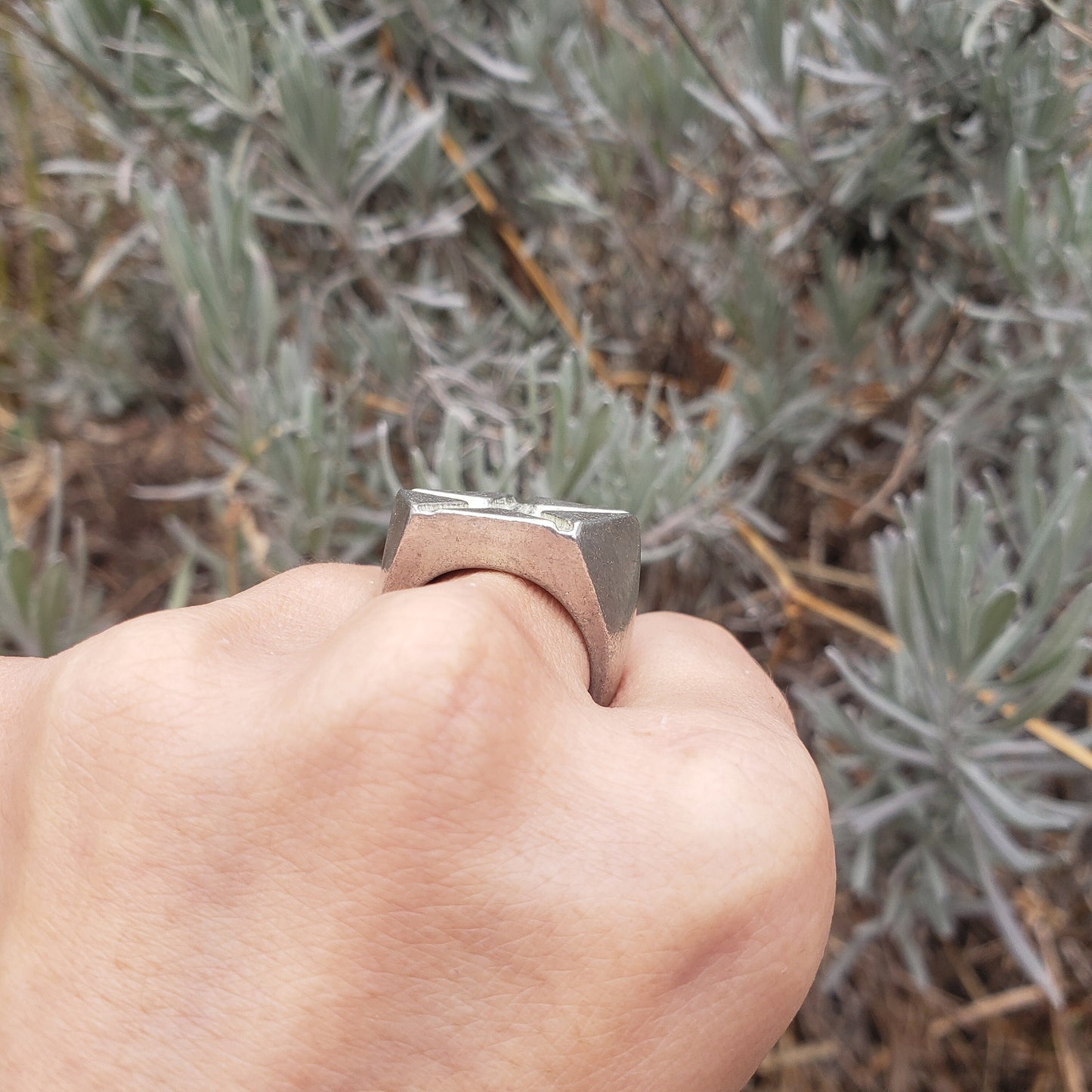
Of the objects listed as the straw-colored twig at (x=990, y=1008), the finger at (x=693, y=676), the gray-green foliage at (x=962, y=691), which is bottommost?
the straw-colored twig at (x=990, y=1008)

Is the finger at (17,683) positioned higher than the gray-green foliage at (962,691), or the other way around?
the finger at (17,683)

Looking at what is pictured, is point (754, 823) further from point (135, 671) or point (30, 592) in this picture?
point (30, 592)

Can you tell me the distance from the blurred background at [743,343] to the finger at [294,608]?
0.55 feet

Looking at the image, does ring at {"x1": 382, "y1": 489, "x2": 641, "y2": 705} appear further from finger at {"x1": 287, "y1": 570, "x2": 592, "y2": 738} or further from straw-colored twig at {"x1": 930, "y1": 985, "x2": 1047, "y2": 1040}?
straw-colored twig at {"x1": 930, "y1": 985, "x2": 1047, "y2": 1040}

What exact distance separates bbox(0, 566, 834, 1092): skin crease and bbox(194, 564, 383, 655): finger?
0.15 ft

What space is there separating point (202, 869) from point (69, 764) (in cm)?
9

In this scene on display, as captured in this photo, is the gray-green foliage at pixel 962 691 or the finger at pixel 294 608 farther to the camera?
the gray-green foliage at pixel 962 691

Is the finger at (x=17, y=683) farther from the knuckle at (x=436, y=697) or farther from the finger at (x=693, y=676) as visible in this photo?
the finger at (x=693, y=676)

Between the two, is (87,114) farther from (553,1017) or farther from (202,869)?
(553,1017)

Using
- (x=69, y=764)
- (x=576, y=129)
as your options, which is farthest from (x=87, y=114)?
(x=69, y=764)

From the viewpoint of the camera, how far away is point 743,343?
1.00 m

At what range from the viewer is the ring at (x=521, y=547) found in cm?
45

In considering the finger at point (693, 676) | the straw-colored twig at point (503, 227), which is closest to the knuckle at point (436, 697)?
the finger at point (693, 676)

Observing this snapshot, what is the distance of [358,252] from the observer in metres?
0.87
